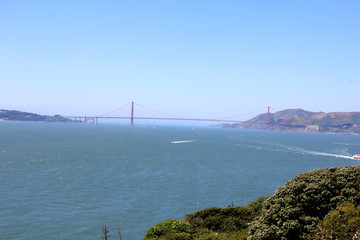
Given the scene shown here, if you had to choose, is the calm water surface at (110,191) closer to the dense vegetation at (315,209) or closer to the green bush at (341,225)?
the dense vegetation at (315,209)

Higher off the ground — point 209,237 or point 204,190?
point 209,237

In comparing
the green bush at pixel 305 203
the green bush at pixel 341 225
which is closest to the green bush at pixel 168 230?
the green bush at pixel 305 203

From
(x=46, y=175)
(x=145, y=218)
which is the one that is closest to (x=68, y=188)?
(x=46, y=175)

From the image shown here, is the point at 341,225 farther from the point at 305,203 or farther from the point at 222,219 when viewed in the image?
the point at 222,219

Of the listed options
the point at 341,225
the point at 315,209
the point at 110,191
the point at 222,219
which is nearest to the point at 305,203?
the point at 315,209

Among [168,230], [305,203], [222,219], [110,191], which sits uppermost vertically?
[305,203]

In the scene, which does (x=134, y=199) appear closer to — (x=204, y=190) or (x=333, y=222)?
(x=204, y=190)
